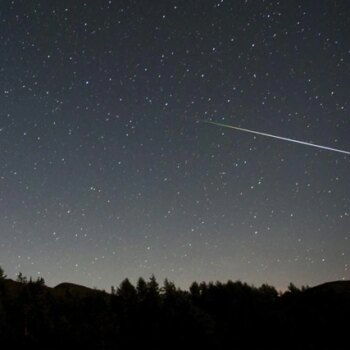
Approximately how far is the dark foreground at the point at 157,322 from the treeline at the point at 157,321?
10 centimetres

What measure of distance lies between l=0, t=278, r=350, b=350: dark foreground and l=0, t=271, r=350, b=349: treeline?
0.33ft

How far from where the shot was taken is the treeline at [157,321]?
46.0 m

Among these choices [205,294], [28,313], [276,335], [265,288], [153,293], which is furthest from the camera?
[265,288]

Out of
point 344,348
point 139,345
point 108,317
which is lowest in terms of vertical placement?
point 344,348

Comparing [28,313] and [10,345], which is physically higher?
[28,313]

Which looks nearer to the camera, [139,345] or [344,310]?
[139,345]

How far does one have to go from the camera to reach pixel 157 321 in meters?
53.0

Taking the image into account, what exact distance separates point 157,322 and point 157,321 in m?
0.73

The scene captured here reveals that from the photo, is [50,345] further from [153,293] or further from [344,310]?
[344,310]

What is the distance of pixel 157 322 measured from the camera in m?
52.2

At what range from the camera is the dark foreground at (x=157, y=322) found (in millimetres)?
46000

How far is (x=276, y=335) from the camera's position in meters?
54.7

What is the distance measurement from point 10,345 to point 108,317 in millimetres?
11136

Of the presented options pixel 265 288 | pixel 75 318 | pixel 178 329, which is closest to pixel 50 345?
pixel 75 318
